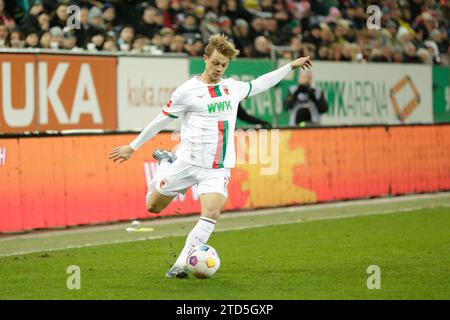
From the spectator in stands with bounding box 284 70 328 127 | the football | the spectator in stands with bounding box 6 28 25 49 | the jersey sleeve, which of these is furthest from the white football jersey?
the spectator in stands with bounding box 284 70 328 127

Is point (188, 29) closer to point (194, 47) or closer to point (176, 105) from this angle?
point (194, 47)

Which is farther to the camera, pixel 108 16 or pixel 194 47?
pixel 194 47

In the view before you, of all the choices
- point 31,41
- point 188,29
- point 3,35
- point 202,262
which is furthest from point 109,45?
point 202,262

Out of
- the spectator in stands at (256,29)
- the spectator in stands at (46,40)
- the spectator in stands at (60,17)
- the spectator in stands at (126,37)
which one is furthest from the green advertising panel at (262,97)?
the spectator in stands at (46,40)

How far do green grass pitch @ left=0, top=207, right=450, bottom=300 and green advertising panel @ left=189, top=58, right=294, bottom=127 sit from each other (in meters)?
5.14

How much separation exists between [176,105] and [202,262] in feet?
5.33

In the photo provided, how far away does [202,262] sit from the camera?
1104 cm

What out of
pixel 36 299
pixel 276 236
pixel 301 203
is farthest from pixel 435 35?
pixel 36 299

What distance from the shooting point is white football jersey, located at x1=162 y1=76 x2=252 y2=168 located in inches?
451

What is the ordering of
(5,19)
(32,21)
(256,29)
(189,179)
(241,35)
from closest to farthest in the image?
(189,179) → (32,21) → (5,19) → (241,35) → (256,29)

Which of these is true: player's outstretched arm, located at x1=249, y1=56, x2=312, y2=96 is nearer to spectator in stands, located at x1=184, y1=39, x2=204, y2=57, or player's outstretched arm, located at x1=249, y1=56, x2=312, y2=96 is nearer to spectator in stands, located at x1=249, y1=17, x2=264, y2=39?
spectator in stands, located at x1=184, y1=39, x2=204, y2=57

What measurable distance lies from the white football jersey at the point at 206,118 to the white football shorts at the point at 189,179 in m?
0.07

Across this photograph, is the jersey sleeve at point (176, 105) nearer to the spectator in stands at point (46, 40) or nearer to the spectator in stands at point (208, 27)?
the spectator in stands at point (46, 40)

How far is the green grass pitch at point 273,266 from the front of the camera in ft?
34.1
